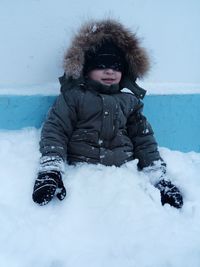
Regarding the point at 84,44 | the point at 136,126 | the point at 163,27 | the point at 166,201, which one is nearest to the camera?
the point at 166,201

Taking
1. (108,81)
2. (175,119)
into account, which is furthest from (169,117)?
(108,81)

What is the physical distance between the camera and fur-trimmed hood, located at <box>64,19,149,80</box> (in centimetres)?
→ 152

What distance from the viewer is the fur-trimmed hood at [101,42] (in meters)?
1.52

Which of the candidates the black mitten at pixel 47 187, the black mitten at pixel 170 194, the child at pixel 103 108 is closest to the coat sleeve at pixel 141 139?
the child at pixel 103 108

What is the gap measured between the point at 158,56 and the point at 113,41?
37 cm

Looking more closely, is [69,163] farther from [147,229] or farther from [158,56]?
[158,56]

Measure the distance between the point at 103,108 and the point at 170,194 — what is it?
0.44 m

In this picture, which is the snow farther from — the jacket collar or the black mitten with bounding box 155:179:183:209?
the jacket collar

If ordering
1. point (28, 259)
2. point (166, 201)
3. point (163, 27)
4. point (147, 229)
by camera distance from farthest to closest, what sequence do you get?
point (163, 27) < point (166, 201) < point (147, 229) < point (28, 259)

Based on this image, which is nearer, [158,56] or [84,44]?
[84,44]

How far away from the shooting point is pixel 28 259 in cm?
106

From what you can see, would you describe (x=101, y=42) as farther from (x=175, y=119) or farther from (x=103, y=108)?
(x=175, y=119)

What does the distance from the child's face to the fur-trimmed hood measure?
0.19 ft

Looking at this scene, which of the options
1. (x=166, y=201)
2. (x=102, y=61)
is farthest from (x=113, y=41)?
(x=166, y=201)
